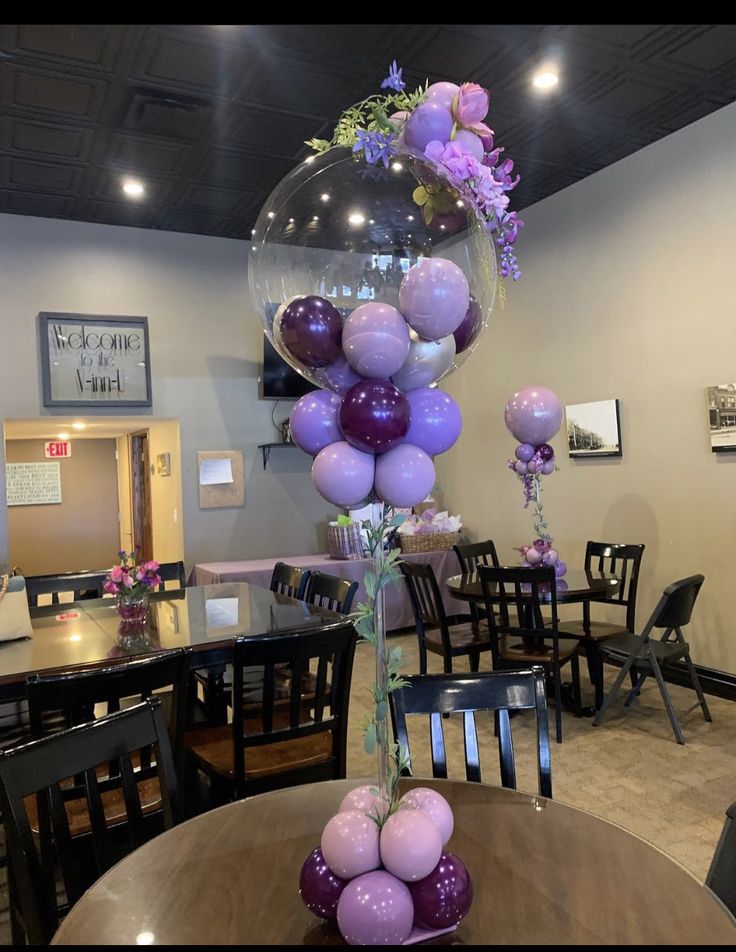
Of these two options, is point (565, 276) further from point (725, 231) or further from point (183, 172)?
point (183, 172)

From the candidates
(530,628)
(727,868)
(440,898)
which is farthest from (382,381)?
(530,628)

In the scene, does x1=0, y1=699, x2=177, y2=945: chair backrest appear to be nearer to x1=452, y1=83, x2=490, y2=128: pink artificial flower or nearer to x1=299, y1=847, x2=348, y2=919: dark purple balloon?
x1=299, y1=847, x2=348, y2=919: dark purple balloon

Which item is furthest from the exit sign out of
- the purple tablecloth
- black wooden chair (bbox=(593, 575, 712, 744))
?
black wooden chair (bbox=(593, 575, 712, 744))

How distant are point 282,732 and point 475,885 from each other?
44.5 inches

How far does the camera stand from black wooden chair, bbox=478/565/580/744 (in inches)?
139

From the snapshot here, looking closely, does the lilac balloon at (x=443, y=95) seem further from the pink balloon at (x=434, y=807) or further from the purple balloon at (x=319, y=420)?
the pink balloon at (x=434, y=807)

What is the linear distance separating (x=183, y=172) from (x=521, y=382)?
318 cm

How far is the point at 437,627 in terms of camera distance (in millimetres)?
4199

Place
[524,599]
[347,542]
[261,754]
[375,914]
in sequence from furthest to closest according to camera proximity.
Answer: [347,542] < [524,599] < [261,754] < [375,914]

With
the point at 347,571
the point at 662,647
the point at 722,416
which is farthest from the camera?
the point at 347,571

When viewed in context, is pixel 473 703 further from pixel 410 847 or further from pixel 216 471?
pixel 216 471

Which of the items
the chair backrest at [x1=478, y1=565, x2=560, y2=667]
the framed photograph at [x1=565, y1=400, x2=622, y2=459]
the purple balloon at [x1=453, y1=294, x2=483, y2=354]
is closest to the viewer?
the purple balloon at [x1=453, y1=294, x2=483, y2=354]

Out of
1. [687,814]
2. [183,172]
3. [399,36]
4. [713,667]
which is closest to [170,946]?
[687,814]

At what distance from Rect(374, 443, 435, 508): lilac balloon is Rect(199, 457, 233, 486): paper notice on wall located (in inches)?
202
